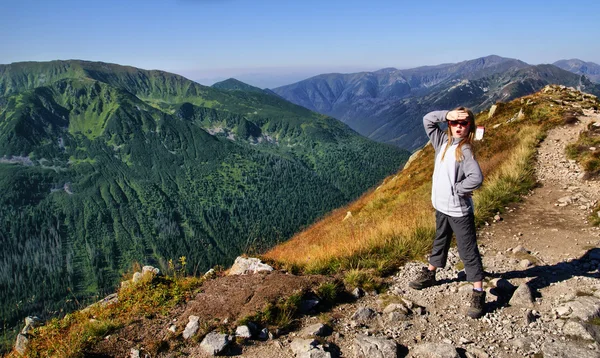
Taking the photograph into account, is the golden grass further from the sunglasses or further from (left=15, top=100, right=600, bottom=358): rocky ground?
the sunglasses

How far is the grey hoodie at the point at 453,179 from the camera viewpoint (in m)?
6.45

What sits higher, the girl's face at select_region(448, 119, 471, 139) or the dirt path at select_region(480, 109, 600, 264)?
the girl's face at select_region(448, 119, 471, 139)

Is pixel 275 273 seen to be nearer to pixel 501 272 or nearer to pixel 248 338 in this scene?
pixel 248 338

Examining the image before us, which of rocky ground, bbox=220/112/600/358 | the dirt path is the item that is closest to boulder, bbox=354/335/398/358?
rocky ground, bbox=220/112/600/358

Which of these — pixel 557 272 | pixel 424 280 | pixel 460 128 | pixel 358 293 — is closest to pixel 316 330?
pixel 358 293

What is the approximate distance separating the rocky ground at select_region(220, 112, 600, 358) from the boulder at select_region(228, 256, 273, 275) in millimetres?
2188

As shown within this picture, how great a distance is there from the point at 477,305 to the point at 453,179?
229cm

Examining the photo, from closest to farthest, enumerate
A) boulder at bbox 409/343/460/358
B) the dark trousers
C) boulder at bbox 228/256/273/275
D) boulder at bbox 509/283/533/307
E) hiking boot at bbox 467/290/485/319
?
boulder at bbox 409/343/460/358, hiking boot at bbox 467/290/485/319, boulder at bbox 509/283/533/307, the dark trousers, boulder at bbox 228/256/273/275

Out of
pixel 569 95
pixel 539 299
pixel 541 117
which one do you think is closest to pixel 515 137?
pixel 541 117

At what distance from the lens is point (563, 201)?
1218 centimetres

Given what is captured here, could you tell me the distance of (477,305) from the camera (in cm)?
634

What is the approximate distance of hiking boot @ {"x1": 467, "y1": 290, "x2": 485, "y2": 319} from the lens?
20.7 ft

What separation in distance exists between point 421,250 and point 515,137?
17.8 metres

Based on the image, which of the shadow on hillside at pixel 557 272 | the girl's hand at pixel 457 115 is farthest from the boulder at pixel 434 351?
the girl's hand at pixel 457 115
